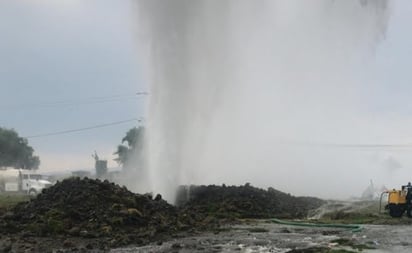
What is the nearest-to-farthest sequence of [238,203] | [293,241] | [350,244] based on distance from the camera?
[350,244], [293,241], [238,203]

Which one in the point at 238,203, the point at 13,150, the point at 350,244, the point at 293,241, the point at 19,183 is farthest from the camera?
the point at 13,150

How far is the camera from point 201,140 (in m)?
48.2

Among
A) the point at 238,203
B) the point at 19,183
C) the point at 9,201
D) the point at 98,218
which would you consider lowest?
the point at 98,218

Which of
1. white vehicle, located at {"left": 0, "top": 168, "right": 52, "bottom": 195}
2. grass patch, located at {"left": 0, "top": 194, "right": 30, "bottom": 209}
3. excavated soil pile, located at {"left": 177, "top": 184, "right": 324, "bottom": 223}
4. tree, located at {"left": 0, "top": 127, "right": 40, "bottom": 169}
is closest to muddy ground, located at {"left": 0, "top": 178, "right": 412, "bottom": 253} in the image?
excavated soil pile, located at {"left": 177, "top": 184, "right": 324, "bottom": 223}

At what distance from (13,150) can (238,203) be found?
9274 cm

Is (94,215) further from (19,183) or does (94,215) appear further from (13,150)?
(13,150)

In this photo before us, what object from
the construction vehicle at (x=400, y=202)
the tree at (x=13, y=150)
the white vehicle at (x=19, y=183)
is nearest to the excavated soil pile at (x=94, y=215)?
the construction vehicle at (x=400, y=202)

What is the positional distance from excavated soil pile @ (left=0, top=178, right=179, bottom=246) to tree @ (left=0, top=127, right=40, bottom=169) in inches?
3668

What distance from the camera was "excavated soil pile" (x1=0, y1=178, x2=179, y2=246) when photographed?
25.1 m

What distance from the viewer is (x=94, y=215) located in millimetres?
27422

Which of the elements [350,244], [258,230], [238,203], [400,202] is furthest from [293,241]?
[238,203]

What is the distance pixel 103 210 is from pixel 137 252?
8.27m

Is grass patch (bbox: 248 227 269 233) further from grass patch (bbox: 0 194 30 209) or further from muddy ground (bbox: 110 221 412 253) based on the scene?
grass patch (bbox: 0 194 30 209)

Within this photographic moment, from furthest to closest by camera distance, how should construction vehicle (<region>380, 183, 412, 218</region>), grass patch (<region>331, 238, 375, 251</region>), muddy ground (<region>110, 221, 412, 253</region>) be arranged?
construction vehicle (<region>380, 183, 412, 218</region>), grass patch (<region>331, 238, 375, 251</region>), muddy ground (<region>110, 221, 412, 253</region>)
